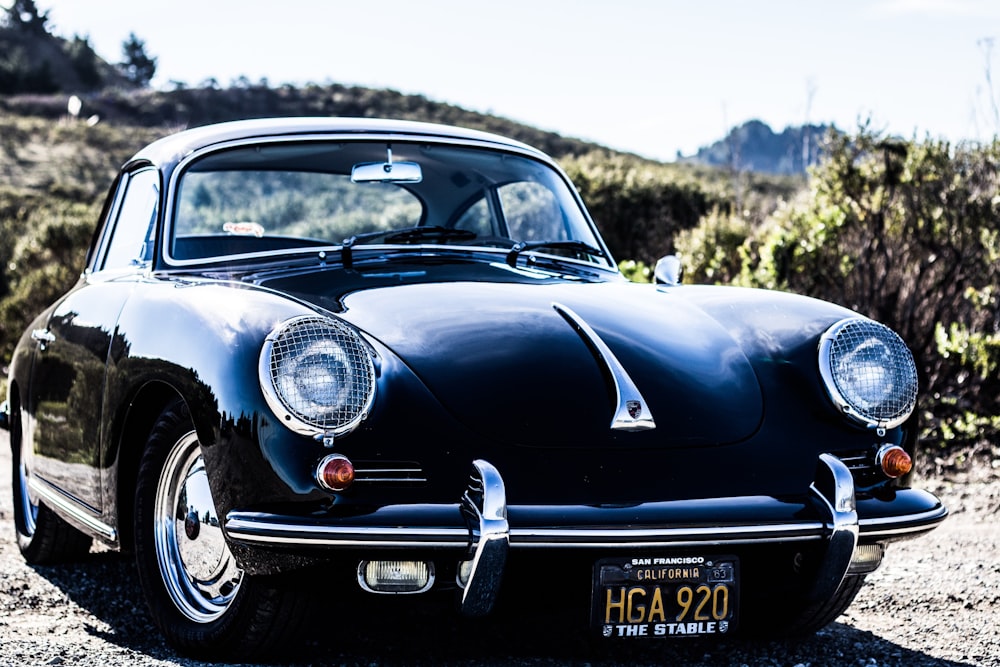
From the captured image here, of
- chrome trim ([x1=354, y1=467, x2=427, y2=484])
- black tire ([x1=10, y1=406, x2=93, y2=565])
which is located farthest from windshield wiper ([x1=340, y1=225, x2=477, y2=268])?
black tire ([x1=10, y1=406, x2=93, y2=565])

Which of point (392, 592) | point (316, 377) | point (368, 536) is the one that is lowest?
point (392, 592)

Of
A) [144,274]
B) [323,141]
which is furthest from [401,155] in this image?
[144,274]

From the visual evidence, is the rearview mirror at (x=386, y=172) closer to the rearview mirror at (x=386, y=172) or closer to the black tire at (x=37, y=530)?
the rearview mirror at (x=386, y=172)

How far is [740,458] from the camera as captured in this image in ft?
10.5

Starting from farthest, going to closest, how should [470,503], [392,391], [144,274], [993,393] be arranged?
1. [993,393]
2. [144,274]
3. [392,391]
4. [470,503]

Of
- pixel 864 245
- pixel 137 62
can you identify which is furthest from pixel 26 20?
pixel 864 245

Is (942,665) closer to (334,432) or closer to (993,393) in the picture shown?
(334,432)

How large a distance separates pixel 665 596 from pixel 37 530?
9.68 feet

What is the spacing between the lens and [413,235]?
14.6 ft

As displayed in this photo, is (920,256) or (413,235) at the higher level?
(413,235)

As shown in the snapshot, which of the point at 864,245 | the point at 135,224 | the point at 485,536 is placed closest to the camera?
the point at 485,536

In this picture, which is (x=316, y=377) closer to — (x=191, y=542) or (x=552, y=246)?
(x=191, y=542)

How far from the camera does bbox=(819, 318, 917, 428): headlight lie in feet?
11.2

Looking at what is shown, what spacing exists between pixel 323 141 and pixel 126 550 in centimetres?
171
